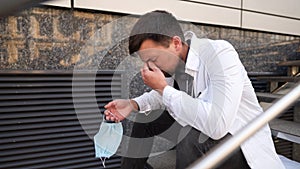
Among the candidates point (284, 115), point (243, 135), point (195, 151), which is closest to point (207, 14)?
point (284, 115)

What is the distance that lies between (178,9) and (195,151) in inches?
56.4

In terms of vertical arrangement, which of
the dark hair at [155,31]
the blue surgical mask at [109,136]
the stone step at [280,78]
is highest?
the dark hair at [155,31]

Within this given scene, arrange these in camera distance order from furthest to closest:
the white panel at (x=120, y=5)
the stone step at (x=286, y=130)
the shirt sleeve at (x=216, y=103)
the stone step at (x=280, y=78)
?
the stone step at (x=280, y=78) < the white panel at (x=120, y=5) < the stone step at (x=286, y=130) < the shirt sleeve at (x=216, y=103)

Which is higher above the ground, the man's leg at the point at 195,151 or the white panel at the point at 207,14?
the white panel at the point at 207,14

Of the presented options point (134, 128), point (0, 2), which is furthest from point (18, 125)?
point (0, 2)

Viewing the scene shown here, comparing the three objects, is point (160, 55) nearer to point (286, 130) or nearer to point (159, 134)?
point (159, 134)

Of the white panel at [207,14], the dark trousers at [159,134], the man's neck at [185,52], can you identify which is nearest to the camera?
the dark trousers at [159,134]

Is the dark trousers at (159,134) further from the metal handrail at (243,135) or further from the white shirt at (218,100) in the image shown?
the metal handrail at (243,135)

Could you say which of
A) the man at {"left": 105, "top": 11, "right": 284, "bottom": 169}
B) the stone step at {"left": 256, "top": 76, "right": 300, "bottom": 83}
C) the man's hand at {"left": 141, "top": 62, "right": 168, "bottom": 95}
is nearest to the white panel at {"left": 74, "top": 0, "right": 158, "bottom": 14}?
the man at {"left": 105, "top": 11, "right": 284, "bottom": 169}

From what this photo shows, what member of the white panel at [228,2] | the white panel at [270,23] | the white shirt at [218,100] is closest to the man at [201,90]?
the white shirt at [218,100]

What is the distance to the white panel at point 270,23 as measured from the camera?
2.53 meters

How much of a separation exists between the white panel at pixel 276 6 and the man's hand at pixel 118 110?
1717 mm

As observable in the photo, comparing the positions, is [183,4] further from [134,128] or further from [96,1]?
[134,128]

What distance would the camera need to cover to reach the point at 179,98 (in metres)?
1.06
